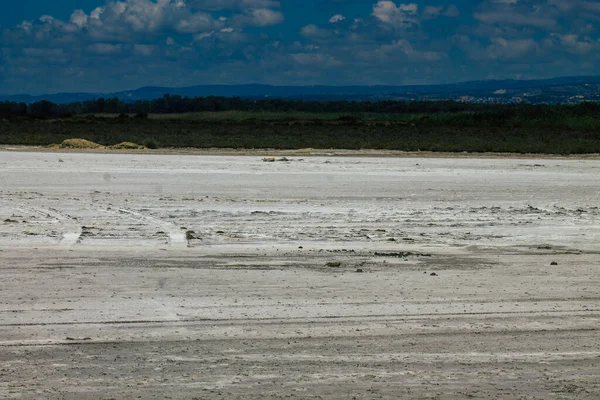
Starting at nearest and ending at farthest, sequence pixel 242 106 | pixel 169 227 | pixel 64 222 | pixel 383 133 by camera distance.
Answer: pixel 169 227
pixel 64 222
pixel 383 133
pixel 242 106

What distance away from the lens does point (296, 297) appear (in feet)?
31.7

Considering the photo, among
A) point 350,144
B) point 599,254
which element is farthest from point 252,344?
point 350,144

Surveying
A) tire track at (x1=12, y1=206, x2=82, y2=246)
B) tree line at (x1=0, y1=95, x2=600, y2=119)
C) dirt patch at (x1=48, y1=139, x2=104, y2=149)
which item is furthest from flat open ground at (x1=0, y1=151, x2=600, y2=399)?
tree line at (x1=0, y1=95, x2=600, y2=119)

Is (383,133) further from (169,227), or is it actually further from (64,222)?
(169,227)

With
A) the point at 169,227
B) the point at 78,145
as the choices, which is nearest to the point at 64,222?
the point at 169,227

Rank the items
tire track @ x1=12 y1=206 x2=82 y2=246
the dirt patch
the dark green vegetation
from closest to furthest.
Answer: tire track @ x1=12 y1=206 x2=82 y2=246 < the dirt patch < the dark green vegetation

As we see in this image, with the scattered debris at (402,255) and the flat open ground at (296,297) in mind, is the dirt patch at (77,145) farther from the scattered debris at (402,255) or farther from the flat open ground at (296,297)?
the scattered debris at (402,255)

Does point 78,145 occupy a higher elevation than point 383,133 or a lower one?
higher

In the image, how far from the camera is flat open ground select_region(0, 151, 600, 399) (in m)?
6.75

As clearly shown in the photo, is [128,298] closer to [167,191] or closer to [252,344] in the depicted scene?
[252,344]

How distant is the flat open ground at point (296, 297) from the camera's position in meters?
6.75

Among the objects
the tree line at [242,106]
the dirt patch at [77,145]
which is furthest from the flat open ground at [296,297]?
the tree line at [242,106]

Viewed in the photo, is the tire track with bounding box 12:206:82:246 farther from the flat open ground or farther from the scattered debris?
the scattered debris

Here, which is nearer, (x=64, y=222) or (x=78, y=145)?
(x=64, y=222)
